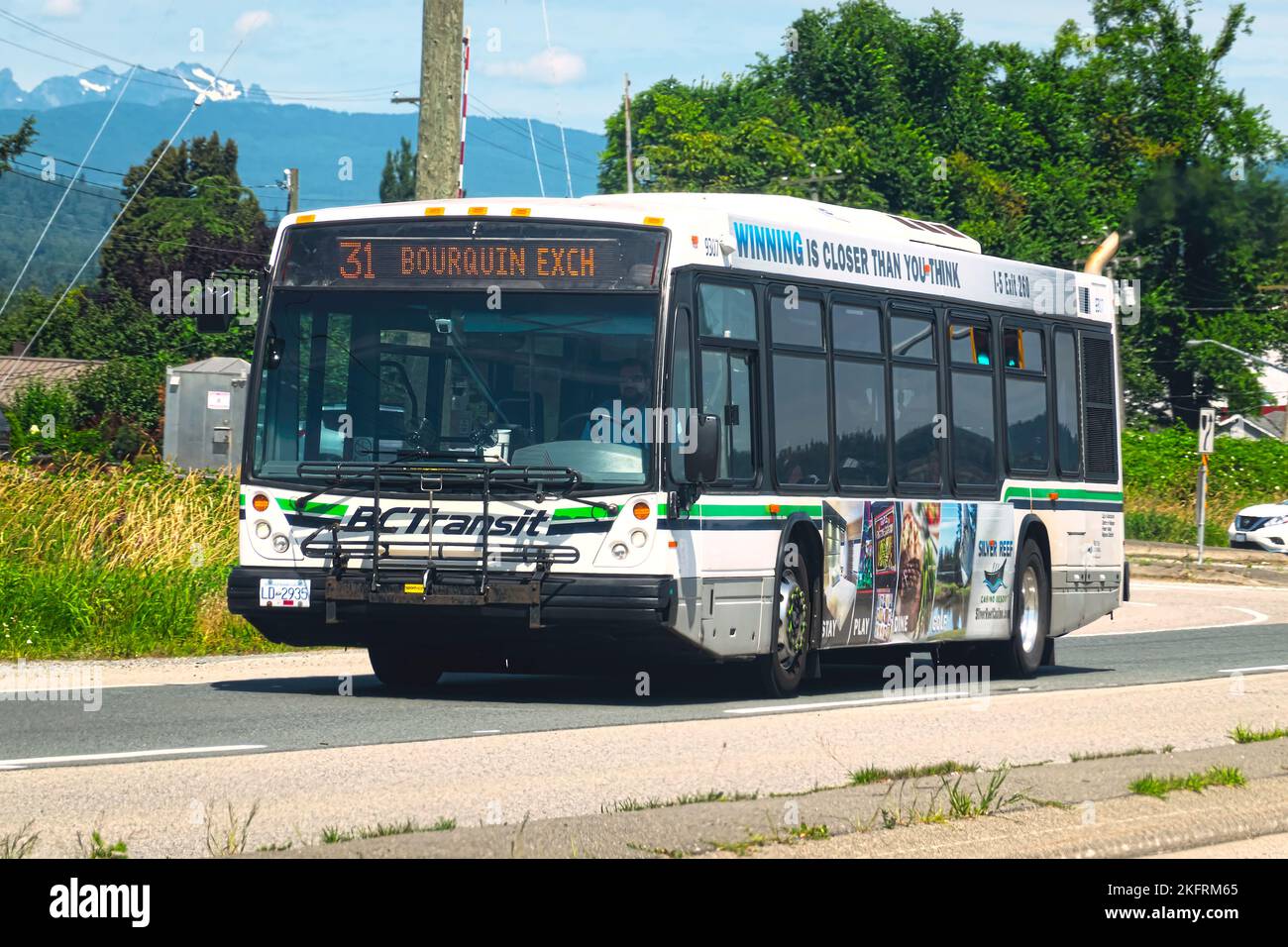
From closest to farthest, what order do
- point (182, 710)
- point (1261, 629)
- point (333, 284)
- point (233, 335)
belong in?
point (182, 710) → point (333, 284) → point (1261, 629) → point (233, 335)

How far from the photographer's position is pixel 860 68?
294 ft

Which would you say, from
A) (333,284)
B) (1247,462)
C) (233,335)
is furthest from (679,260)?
(233,335)

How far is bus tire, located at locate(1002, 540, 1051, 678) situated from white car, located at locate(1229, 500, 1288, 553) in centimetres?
3128

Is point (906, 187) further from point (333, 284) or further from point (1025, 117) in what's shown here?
point (333, 284)

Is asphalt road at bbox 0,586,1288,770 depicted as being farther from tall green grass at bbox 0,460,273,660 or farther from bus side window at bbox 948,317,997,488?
tall green grass at bbox 0,460,273,660

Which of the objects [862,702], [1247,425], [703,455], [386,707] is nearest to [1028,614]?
[862,702]

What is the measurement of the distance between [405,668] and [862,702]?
3145 millimetres

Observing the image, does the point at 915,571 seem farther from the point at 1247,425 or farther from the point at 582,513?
the point at 1247,425

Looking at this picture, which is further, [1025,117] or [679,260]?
[1025,117]

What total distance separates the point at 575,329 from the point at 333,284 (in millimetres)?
1657

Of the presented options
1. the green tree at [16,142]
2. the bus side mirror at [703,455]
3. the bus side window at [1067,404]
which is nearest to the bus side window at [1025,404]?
the bus side window at [1067,404]

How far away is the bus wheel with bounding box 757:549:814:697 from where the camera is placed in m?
14.1

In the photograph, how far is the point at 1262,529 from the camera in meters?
48.7

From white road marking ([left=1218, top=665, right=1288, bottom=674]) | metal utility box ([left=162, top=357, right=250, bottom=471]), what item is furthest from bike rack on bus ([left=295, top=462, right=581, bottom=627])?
metal utility box ([left=162, top=357, right=250, bottom=471])
